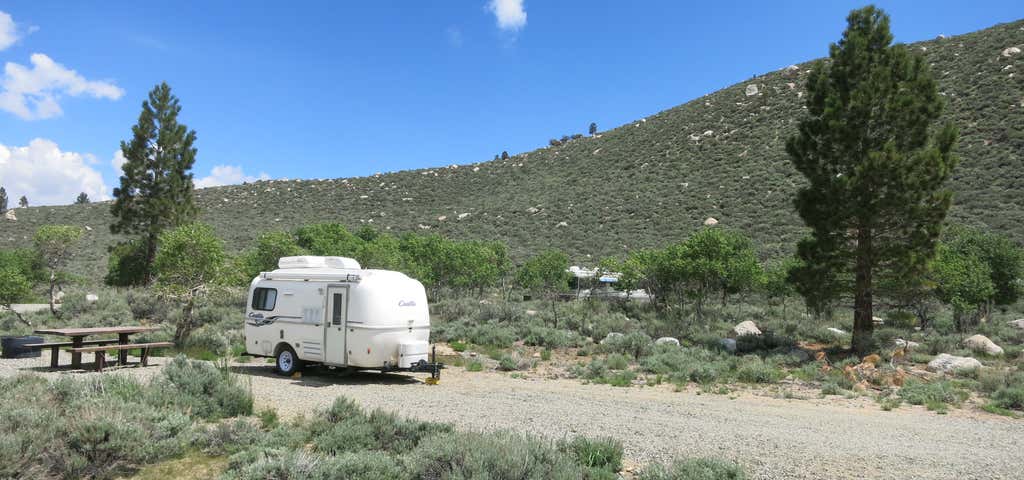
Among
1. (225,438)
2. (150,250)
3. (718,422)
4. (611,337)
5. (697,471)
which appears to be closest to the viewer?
(697,471)

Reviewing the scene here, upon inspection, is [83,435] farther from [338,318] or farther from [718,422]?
[718,422]

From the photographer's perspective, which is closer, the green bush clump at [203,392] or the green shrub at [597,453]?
the green shrub at [597,453]

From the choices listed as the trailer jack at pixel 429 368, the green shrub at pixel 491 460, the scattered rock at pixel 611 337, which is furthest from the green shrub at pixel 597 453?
the scattered rock at pixel 611 337

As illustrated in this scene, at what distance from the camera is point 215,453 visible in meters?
6.54

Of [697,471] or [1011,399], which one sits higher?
[697,471]

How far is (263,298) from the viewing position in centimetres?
1358

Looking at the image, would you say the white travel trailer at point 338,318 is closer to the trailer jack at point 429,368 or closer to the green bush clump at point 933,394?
the trailer jack at point 429,368

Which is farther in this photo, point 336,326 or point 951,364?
point 951,364

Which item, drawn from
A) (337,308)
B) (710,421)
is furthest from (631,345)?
(337,308)

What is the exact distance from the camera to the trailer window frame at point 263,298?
13359 mm

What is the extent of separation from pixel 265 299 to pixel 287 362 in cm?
147

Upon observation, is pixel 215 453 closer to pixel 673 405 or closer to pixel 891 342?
pixel 673 405

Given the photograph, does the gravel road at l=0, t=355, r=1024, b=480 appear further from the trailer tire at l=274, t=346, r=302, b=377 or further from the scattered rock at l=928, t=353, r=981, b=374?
the scattered rock at l=928, t=353, r=981, b=374

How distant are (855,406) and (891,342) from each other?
7.57 meters
